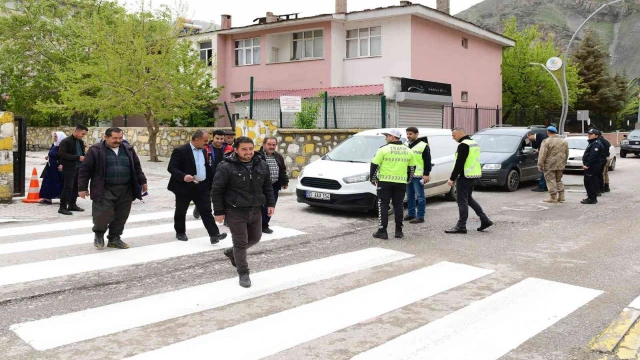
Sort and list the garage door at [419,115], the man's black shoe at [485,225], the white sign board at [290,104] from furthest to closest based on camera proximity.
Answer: the garage door at [419,115]
the white sign board at [290,104]
the man's black shoe at [485,225]

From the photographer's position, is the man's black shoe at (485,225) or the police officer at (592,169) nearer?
the man's black shoe at (485,225)

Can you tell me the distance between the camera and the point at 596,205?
13.2 meters

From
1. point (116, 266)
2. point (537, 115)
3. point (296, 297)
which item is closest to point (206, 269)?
point (116, 266)

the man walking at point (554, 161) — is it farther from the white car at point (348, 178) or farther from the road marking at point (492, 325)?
the road marking at point (492, 325)

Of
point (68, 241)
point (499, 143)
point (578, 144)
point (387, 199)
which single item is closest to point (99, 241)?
point (68, 241)

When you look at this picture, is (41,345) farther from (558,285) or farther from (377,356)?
(558,285)

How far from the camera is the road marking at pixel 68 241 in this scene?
8.23 m

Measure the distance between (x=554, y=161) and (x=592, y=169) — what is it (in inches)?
32.9

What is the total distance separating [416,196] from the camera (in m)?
11.0

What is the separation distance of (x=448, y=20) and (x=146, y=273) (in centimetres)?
2581

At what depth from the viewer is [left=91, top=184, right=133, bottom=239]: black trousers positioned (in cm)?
786

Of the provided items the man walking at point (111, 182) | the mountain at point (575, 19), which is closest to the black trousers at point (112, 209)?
the man walking at point (111, 182)

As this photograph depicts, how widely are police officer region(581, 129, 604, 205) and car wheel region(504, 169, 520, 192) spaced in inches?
98.2

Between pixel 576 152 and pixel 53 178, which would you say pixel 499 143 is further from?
pixel 53 178
